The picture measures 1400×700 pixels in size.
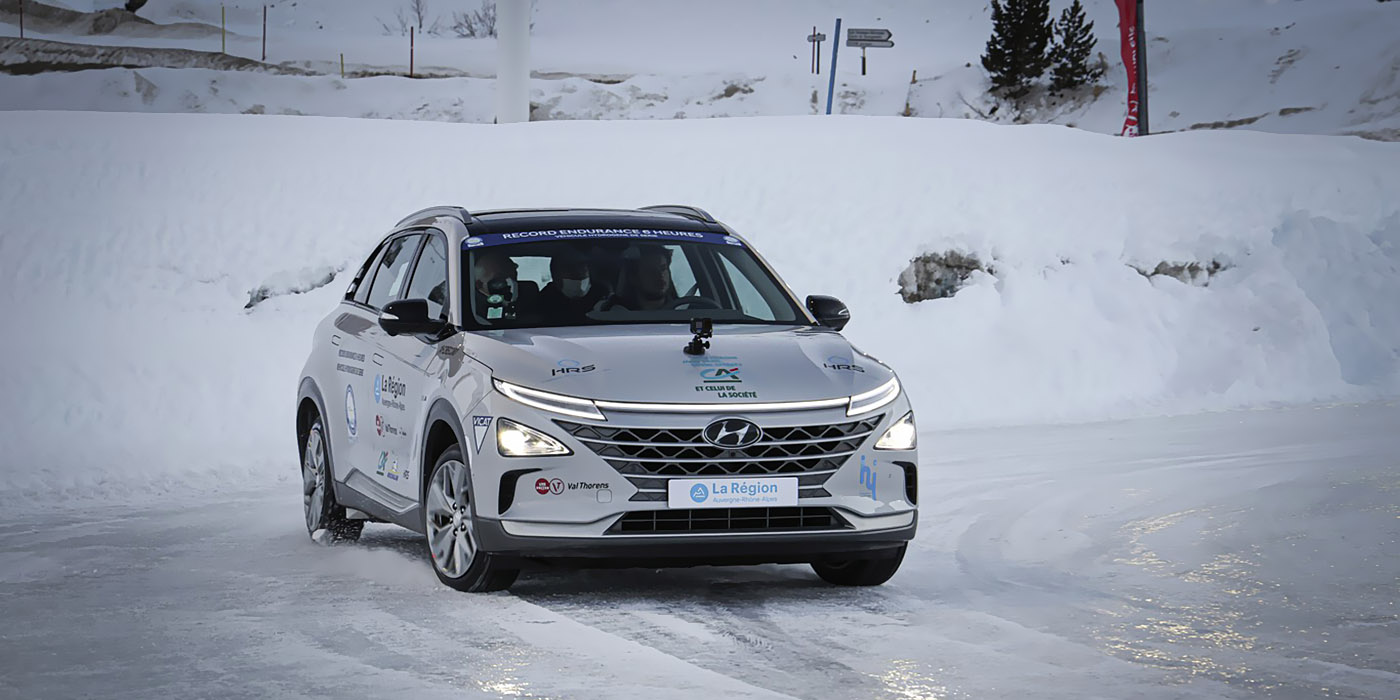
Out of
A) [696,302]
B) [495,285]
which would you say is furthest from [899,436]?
[495,285]

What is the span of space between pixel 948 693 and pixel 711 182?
59.3 feet

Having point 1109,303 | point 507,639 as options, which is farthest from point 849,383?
point 1109,303

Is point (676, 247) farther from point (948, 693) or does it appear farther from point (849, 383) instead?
point (948, 693)

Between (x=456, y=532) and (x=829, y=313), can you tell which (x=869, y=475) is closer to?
(x=829, y=313)

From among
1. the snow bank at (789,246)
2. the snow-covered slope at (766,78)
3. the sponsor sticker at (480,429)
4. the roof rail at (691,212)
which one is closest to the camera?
the sponsor sticker at (480,429)

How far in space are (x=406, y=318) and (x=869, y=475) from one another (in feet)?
6.98

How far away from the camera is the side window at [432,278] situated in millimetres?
8625

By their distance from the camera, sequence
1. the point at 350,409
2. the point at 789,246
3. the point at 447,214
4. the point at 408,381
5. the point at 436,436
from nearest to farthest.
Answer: the point at 436,436
the point at 408,381
the point at 447,214
the point at 350,409
the point at 789,246

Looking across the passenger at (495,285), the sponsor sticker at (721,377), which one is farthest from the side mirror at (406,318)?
the sponsor sticker at (721,377)

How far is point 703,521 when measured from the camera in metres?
7.26

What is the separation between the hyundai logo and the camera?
718 cm

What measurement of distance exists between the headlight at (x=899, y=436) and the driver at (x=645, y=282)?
1.43 m

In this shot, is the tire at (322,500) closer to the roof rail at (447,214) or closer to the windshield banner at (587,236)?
the roof rail at (447,214)

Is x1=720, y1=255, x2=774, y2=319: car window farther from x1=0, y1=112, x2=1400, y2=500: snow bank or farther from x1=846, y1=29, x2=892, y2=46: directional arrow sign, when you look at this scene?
x1=846, y1=29, x2=892, y2=46: directional arrow sign
